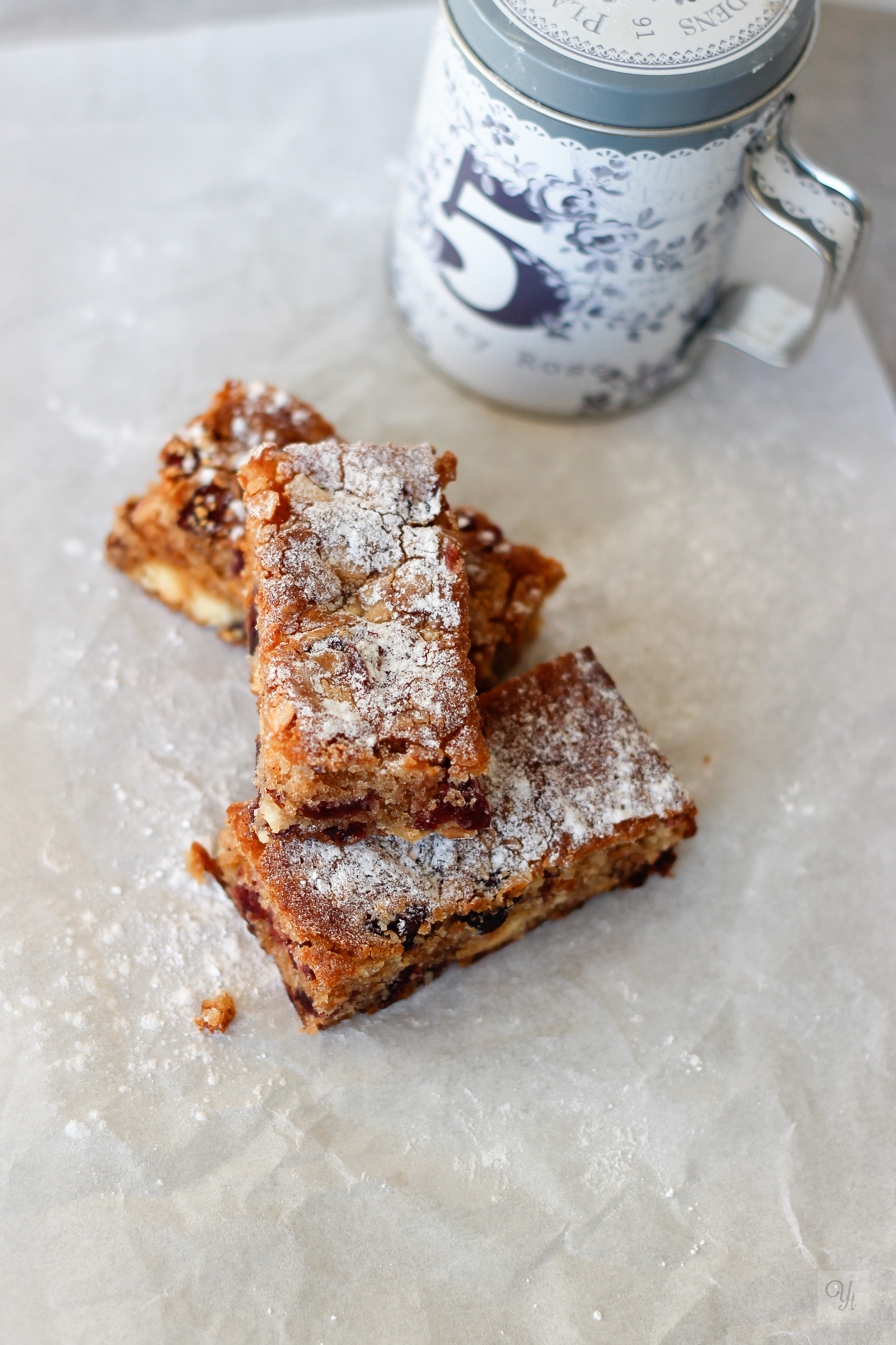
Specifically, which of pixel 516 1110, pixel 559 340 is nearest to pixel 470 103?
pixel 559 340

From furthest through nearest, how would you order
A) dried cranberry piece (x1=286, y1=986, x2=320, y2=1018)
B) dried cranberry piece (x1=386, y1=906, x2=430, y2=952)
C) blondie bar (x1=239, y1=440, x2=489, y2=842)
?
dried cranberry piece (x1=286, y1=986, x2=320, y2=1018)
dried cranberry piece (x1=386, y1=906, x2=430, y2=952)
blondie bar (x1=239, y1=440, x2=489, y2=842)

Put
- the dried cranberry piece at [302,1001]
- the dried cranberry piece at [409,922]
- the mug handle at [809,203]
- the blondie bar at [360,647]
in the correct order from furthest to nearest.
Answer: the mug handle at [809,203]
the dried cranberry piece at [302,1001]
the dried cranberry piece at [409,922]
the blondie bar at [360,647]

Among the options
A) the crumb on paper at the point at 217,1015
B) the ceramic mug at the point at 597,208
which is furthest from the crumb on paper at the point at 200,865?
the ceramic mug at the point at 597,208

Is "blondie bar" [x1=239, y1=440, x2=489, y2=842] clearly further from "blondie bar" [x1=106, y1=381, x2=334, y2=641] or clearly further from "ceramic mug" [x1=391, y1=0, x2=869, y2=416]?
"ceramic mug" [x1=391, y1=0, x2=869, y2=416]

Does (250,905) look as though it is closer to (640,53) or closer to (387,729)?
(387,729)

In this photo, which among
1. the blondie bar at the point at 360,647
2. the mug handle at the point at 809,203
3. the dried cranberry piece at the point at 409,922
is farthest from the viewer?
the mug handle at the point at 809,203

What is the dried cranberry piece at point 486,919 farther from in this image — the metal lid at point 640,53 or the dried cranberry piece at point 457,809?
the metal lid at point 640,53

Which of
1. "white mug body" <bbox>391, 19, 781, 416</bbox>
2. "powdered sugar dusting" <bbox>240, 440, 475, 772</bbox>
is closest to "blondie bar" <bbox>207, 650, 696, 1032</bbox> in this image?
"powdered sugar dusting" <bbox>240, 440, 475, 772</bbox>
